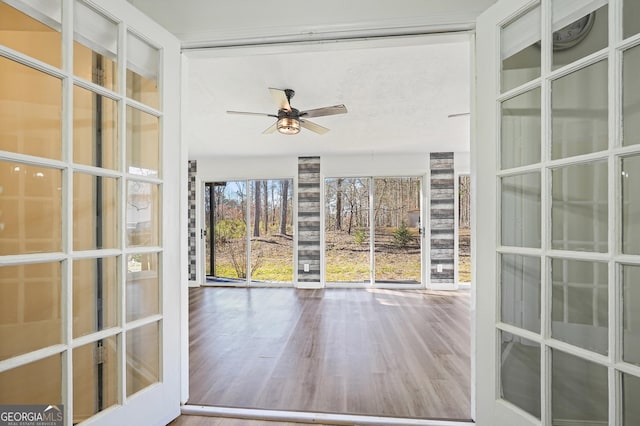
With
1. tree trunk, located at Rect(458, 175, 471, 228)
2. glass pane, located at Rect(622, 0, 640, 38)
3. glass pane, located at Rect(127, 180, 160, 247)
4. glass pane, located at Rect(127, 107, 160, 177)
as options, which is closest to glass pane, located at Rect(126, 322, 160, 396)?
glass pane, located at Rect(127, 180, 160, 247)

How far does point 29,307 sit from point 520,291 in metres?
1.96

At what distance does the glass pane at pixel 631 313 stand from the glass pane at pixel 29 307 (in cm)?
200

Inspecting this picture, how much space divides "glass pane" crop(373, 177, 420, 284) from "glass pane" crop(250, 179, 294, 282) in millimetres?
1776

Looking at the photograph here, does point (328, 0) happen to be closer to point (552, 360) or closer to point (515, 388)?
point (552, 360)

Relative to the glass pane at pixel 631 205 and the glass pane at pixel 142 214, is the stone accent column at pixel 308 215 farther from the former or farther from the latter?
the glass pane at pixel 631 205

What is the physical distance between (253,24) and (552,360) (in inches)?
83.9

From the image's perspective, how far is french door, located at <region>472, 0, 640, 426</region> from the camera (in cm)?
101

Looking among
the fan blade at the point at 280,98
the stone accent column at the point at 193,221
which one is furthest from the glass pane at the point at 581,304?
the stone accent column at the point at 193,221

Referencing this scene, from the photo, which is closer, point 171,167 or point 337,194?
point 171,167

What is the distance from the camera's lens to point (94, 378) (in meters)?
1.32

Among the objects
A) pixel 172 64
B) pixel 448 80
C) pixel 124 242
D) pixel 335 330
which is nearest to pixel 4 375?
pixel 124 242

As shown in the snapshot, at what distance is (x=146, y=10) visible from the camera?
1.76m

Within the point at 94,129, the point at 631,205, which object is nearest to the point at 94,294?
the point at 94,129

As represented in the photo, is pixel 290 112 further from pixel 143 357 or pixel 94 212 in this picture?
pixel 143 357
